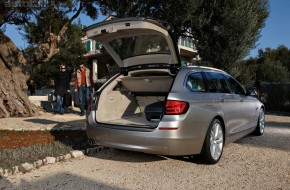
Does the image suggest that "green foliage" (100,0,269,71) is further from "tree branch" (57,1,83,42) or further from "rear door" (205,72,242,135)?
"rear door" (205,72,242,135)

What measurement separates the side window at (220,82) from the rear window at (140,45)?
0.99 metres

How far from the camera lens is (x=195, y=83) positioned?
496 centimetres

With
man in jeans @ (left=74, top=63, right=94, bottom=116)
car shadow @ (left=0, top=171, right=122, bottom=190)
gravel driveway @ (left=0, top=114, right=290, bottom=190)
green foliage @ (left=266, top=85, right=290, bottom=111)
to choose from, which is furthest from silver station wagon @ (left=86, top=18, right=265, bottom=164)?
green foliage @ (left=266, top=85, right=290, bottom=111)

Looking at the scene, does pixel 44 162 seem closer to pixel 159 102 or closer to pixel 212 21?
pixel 159 102

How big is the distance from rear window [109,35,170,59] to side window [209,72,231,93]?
3.26 ft

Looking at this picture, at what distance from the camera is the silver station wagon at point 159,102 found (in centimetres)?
439

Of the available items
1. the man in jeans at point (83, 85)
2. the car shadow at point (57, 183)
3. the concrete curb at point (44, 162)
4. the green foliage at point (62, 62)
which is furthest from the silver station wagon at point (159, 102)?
the green foliage at point (62, 62)

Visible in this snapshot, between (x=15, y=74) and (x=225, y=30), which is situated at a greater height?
(x=225, y=30)

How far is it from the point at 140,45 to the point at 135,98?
1363 millimetres

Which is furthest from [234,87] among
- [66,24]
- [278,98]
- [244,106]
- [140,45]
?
[278,98]

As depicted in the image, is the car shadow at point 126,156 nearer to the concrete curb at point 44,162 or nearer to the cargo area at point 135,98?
the concrete curb at point 44,162

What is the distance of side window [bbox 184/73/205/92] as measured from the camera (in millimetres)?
4755

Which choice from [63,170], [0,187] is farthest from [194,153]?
[0,187]

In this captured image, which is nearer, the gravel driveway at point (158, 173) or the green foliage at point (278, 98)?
the gravel driveway at point (158, 173)
